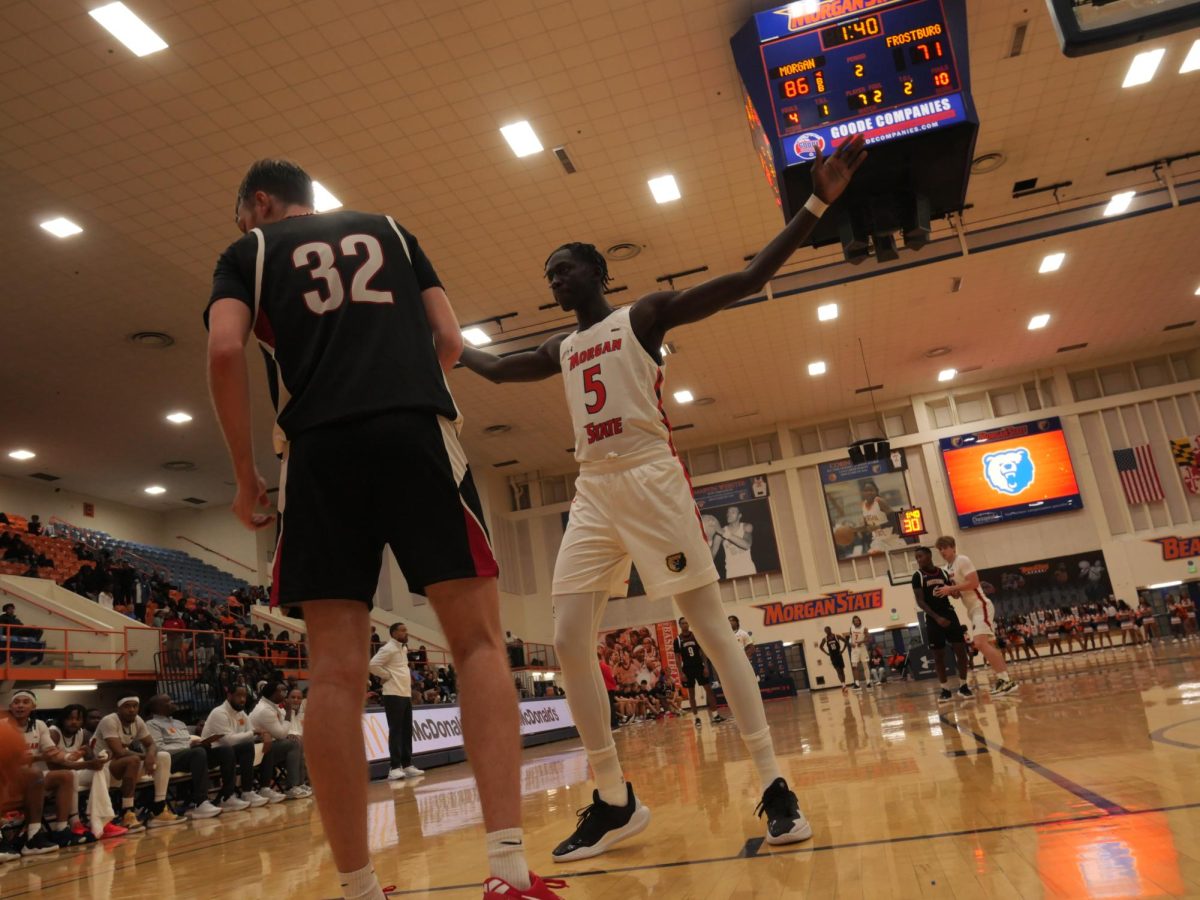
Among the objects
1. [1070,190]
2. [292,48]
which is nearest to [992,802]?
[292,48]

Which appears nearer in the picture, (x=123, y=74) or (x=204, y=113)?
(x=123, y=74)

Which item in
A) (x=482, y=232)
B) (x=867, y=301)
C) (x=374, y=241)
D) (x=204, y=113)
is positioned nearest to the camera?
(x=374, y=241)

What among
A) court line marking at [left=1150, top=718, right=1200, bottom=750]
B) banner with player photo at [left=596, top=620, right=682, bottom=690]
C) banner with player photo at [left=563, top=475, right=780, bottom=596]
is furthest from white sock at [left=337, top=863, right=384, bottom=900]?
banner with player photo at [left=596, top=620, right=682, bottom=690]

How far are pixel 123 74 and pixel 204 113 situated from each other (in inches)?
34.8

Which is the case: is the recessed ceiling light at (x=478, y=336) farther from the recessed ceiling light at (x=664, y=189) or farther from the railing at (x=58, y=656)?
the railing at (x=58, y=656)

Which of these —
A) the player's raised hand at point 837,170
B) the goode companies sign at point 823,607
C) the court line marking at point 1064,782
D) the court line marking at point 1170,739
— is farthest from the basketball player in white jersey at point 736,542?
the player's raised hand at point 837,170

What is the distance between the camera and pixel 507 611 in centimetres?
2531

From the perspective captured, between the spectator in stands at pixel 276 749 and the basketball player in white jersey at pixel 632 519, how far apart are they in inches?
276

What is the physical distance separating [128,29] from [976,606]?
9.96 m

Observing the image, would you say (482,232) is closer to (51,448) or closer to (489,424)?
(489,424)

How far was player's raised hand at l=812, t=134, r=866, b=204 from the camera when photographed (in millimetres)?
2703

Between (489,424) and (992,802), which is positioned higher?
(489,424)

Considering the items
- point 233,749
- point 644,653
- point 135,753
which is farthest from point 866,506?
point 135,753

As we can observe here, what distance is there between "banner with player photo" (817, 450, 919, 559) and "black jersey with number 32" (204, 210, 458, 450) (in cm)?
2352
